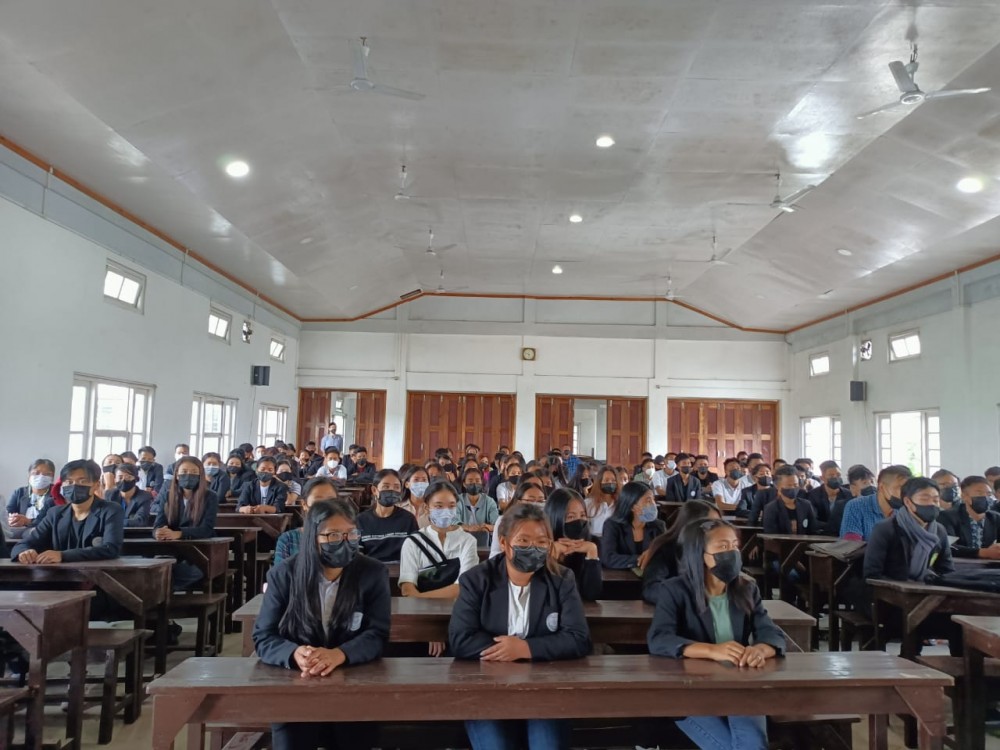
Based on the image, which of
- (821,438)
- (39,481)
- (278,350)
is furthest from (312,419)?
(821,438)

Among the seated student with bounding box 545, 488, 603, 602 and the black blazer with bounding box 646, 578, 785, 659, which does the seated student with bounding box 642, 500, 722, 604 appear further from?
the black blazer with bounding box 646, 578, 785, 659

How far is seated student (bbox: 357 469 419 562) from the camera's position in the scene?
454cm

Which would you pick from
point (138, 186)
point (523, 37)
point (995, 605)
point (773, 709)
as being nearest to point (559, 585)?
point (773, 709)

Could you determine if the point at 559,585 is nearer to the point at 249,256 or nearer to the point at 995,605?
the point at 995,605

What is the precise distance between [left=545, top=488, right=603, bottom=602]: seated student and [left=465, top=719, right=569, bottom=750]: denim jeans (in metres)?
1.03

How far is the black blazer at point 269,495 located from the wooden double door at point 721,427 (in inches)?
428

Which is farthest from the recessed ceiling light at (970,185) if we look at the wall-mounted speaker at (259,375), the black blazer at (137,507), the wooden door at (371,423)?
the wooden door at (371,423)

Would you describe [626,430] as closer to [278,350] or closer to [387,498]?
[278,350]

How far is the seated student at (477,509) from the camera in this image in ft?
19.9

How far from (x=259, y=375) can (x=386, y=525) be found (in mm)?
9563

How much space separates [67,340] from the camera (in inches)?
298

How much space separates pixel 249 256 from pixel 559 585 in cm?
927

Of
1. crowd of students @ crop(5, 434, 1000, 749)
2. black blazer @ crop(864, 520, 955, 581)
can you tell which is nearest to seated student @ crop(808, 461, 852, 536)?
crowd of students @ crop(5, 434, 1000, 749)

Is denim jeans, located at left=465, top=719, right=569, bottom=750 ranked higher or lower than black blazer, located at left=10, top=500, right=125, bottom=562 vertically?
lower
